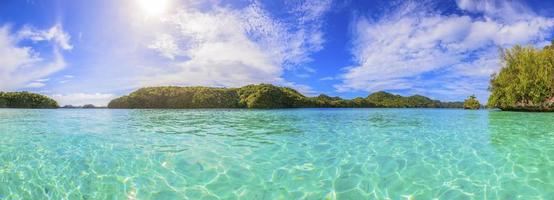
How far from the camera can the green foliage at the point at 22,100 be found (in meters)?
102

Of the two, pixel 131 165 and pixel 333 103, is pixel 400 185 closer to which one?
pixel 131 165

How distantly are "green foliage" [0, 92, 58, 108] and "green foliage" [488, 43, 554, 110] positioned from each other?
13440cm

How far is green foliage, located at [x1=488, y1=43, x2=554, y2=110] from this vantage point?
38250 mm

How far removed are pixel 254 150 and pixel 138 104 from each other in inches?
4788

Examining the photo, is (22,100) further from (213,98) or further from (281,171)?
(281,171)

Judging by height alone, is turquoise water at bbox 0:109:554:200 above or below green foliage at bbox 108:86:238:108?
below

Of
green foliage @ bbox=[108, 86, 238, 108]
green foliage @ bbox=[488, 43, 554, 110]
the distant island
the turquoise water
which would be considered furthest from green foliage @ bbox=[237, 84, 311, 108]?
the turquoise water

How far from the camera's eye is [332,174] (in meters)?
5.80

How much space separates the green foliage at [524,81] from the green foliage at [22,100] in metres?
134

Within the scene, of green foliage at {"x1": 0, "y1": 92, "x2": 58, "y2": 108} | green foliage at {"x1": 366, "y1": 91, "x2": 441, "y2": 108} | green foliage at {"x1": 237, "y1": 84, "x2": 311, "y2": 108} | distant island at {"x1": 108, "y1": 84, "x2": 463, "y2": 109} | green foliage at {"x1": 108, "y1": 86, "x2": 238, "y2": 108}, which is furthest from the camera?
green foliage at {"x1": 366, "y1": 91, "x2": 441, "y2": 108}

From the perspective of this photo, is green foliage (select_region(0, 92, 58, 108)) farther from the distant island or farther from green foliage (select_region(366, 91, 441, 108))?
green foliage (select_region(366, 91, 441, 108))

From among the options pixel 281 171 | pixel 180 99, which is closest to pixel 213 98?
pixel 180 99

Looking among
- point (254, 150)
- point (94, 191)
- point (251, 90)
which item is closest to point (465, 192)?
A: point (254, 150)

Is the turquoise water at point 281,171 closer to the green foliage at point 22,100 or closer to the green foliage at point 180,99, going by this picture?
the green foliage at point 180,99
